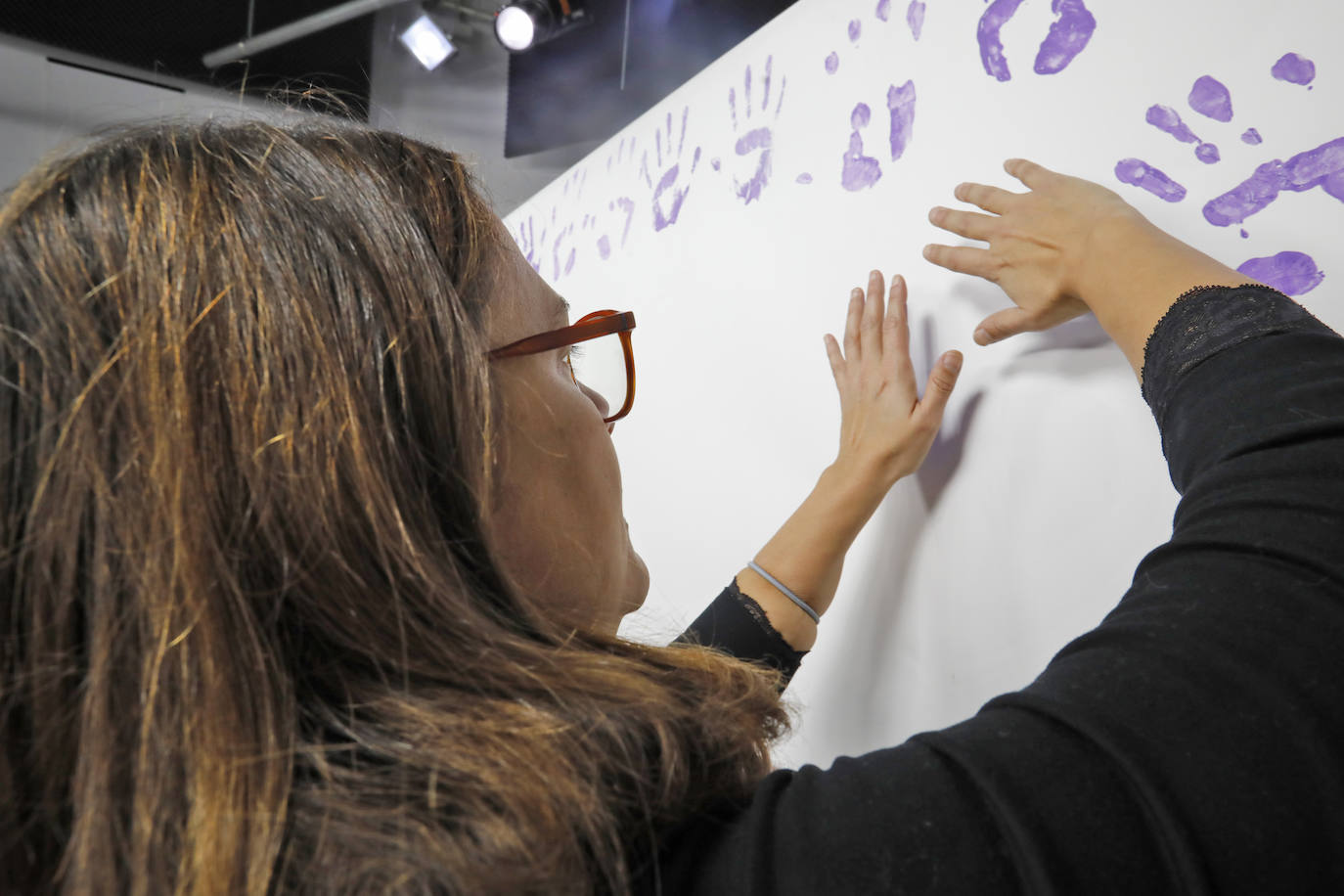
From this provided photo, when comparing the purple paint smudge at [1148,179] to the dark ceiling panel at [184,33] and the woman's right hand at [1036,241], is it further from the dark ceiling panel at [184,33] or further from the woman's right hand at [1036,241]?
the dark ceiling panel at [184,33]

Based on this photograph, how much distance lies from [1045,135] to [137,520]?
0.54m

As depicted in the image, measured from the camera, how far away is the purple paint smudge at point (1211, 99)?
0.45 m

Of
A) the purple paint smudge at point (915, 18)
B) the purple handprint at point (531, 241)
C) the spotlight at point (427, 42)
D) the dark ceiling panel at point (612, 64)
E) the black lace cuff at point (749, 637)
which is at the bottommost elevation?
the black lace cuff at point (749, 637)

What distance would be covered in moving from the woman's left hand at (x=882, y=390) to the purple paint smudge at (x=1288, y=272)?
0.17 meters

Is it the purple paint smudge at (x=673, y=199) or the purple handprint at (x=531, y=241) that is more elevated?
the purple handprint at (x=531, y=241)

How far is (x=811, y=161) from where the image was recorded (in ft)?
2.42

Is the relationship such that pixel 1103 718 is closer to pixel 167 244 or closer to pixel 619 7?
pixel 167 244

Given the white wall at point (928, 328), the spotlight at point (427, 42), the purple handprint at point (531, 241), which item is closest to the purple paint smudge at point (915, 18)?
the white wall at point (928, 328)

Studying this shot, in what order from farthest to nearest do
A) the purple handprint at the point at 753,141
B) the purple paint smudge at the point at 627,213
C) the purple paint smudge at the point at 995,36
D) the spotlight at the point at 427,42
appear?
the spotlight at the point at 427,42 → the purple paint smudge at the point at 627,213 → the purple handprint at the point at 753,141 → the purple paint smudge at the point at 995,36

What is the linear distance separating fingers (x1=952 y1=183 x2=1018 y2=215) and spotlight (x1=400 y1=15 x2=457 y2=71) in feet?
6.90

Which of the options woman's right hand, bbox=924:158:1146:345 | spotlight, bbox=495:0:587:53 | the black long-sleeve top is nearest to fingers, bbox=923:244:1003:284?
woman's right hand, bbox=924:158:1146:345

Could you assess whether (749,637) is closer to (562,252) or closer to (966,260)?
(966,260)

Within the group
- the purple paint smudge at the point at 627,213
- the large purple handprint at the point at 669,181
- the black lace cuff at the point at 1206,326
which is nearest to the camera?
the black lace cuff at the point at 1206,326

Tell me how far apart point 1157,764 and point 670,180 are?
0.83m
